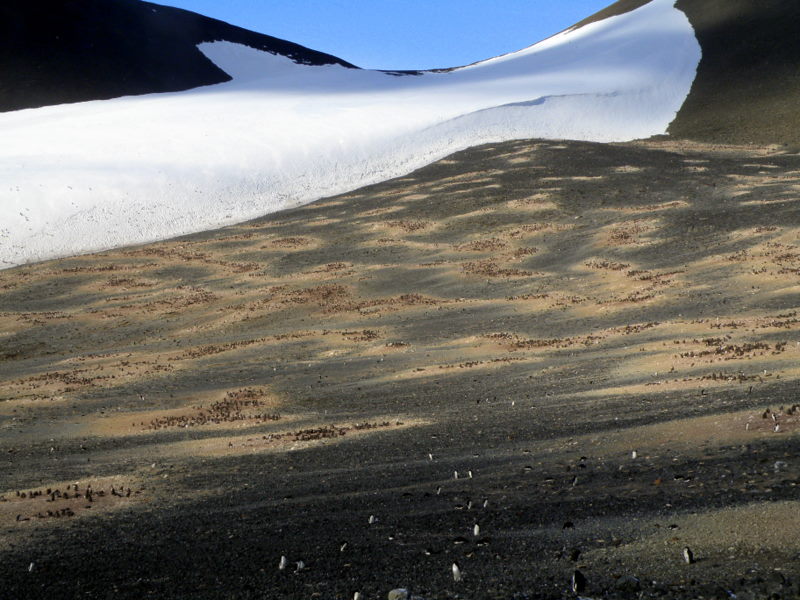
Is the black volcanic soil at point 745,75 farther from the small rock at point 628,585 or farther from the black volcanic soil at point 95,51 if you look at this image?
the small rock at point 628,585

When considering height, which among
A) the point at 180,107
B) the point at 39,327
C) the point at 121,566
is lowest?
the point at 39,327

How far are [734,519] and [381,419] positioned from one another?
10.7 meters

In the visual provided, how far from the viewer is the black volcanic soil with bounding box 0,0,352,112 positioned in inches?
3834

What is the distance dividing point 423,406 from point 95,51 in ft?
308

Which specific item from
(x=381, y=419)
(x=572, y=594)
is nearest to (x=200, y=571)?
(x=572, y=594)

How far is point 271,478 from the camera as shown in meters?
14.0

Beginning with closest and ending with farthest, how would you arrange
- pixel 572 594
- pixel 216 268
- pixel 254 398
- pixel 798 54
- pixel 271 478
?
pixel 572 594 < pixel 271 478 < pixel 254 398 < pixel 216 268 < pixel 798 54

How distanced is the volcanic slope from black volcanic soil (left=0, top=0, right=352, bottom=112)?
49.7 m

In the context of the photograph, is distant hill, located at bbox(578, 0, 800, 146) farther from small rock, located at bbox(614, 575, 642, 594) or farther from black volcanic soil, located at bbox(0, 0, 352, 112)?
small rock, located at bbox(614, 575, 642, 594)

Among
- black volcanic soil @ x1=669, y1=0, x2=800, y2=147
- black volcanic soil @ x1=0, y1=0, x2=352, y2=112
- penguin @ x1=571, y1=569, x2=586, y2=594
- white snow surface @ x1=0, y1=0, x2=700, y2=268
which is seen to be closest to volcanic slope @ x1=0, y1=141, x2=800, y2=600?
penguin @ x1=571, y1=569, x2=586, y2=594

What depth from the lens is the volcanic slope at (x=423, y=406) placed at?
938cm

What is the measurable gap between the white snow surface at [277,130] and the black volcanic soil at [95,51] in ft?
10.6

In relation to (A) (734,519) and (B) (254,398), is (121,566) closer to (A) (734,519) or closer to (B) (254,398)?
(A) (734,519)

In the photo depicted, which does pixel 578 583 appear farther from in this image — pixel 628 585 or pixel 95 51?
pixel 95 51
